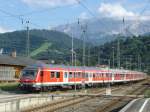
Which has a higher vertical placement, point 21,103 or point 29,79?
point 29,79

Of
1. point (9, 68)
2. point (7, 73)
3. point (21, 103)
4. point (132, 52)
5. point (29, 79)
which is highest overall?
point (132, 52)

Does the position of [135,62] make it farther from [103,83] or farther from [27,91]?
[27,91]

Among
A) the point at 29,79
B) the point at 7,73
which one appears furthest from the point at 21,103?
the point at 7,73

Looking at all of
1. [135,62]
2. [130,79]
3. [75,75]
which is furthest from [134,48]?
[75,75]

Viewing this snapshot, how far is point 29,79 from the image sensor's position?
46.9 m

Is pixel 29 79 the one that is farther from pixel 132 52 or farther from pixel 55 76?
pixel 132 52

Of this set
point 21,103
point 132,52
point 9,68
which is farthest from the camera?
point 132,52

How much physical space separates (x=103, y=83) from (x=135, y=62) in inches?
4222

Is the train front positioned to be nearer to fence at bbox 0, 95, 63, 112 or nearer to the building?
fence at bbox 0, 95, 63, 112

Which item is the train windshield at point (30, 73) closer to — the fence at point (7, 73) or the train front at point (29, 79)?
the train front at point (29, 79)

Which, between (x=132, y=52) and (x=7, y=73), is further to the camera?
(x=132, y=52)

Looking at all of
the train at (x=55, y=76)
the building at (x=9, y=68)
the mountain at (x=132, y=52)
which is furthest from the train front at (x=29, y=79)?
the mountain at (x=132, y=52)

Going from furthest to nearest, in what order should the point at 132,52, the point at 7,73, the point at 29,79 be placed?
the point at 132,52
the point at 7,73
the point at 29,79

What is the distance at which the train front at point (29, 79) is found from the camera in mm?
46625
